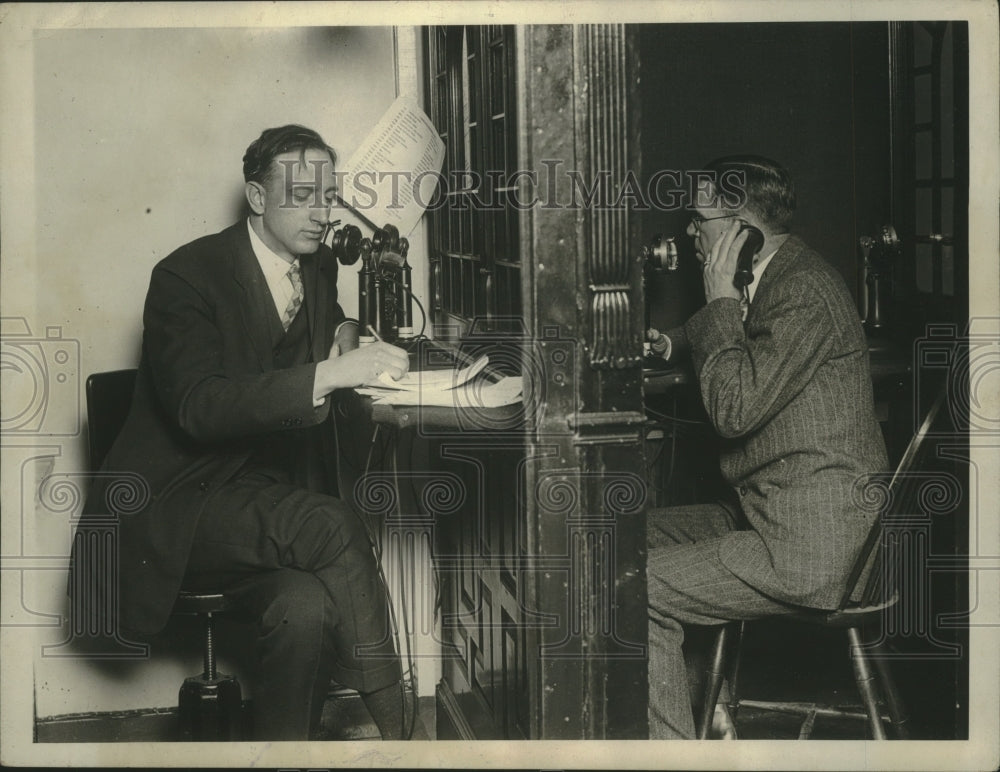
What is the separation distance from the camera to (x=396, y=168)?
9.52ft

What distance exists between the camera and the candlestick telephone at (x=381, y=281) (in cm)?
280

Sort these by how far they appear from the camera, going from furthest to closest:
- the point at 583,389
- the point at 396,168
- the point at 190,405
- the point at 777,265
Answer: the point at 396,168 < the point at 777,265 < the point at 190,405 < the point at 583,389

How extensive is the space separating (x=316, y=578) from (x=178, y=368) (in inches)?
22.8

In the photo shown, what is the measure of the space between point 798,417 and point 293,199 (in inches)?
52.4

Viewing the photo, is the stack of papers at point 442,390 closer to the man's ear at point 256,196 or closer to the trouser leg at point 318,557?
the trouser leg at point 318,557

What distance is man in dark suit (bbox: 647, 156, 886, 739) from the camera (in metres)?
2.40

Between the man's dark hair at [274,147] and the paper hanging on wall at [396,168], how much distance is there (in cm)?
14

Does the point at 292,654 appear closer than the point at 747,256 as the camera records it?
Yes

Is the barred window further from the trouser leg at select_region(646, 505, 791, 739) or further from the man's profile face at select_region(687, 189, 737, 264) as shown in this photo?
the trouser leg at select_region(646, 505, 791, 739)

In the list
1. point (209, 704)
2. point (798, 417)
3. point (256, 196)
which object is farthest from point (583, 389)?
point (209, 704)

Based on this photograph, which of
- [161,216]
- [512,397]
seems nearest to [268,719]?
[512,397]

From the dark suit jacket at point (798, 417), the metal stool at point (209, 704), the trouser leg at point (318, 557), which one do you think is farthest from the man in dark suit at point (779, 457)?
the metal stool at point (209, 704)

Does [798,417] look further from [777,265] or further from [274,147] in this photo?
[274,147]

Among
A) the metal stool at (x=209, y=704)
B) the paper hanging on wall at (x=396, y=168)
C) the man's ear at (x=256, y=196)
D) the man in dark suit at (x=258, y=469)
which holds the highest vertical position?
the paper hanging on wall at (x=396, y=168)
